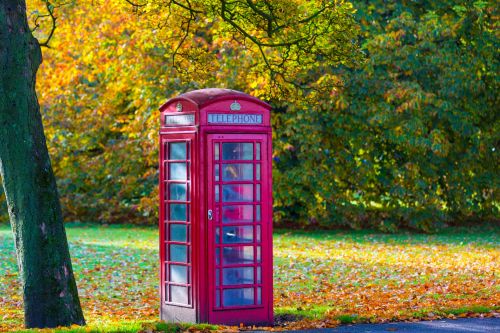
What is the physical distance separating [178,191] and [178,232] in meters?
0.43

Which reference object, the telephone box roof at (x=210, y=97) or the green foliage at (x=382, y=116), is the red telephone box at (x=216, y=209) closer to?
the telephone box roof at (x=210, y=97)

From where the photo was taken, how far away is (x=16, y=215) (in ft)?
34.6

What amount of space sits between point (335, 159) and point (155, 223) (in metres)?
5.74

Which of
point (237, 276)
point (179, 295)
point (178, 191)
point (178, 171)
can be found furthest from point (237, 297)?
point (178, 171)

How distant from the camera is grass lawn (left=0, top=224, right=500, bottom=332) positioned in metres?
11.2

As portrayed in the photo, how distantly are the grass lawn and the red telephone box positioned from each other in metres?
0.63

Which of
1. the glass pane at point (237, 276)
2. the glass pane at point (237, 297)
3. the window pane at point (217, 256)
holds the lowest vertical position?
the glass pane at point (237, 297)

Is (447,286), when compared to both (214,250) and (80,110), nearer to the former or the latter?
(214,250)

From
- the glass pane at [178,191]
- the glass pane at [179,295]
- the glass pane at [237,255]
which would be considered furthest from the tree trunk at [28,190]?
the glass pane at [237,255]

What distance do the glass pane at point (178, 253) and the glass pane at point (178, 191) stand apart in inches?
19.8

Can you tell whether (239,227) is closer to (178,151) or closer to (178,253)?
(178,253)

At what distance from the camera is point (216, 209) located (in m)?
10.1

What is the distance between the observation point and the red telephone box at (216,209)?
10.1 meters

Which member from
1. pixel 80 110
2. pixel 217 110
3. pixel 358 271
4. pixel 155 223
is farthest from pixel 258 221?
pixel 80 110
